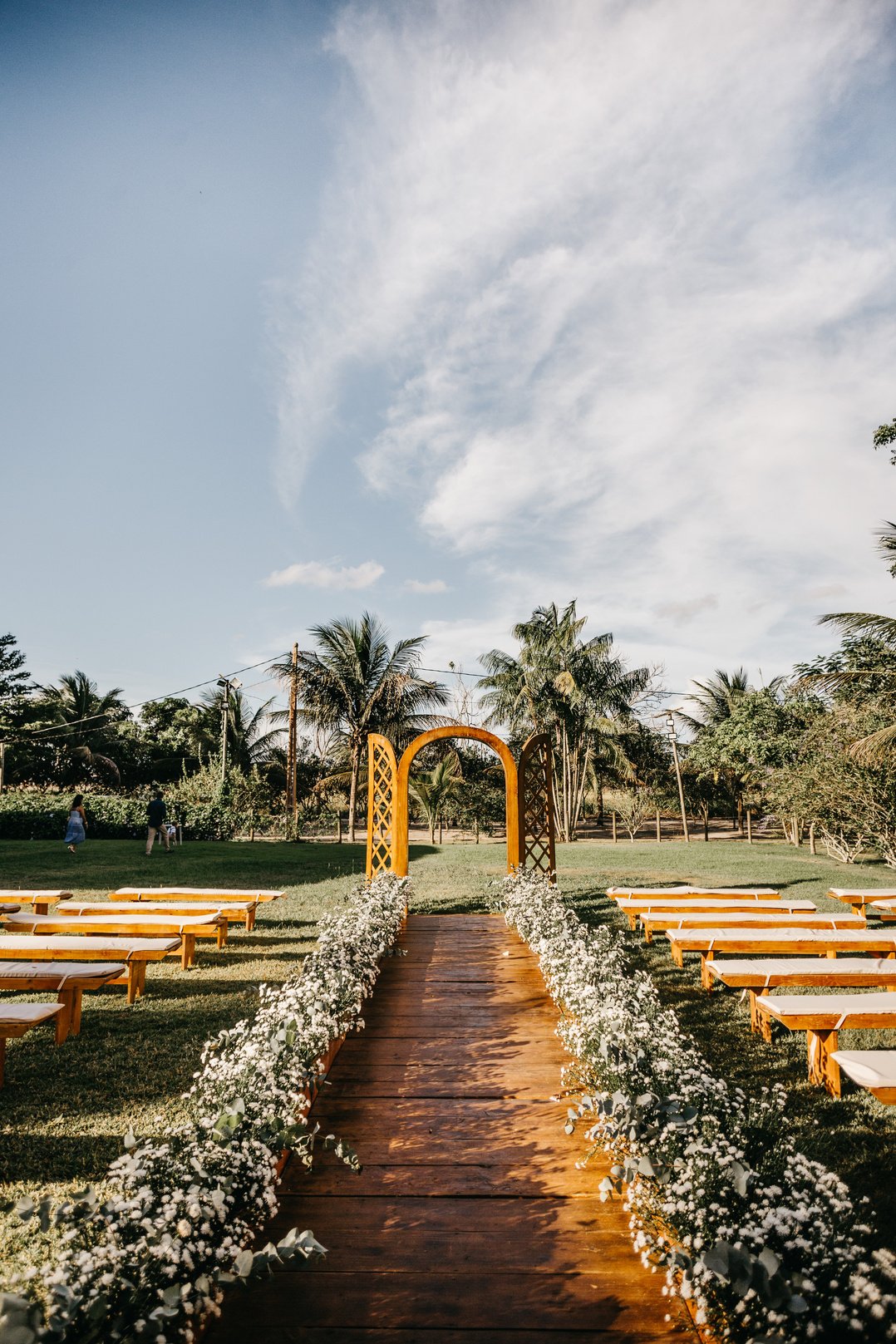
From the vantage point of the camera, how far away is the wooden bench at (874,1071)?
3574 millimetres

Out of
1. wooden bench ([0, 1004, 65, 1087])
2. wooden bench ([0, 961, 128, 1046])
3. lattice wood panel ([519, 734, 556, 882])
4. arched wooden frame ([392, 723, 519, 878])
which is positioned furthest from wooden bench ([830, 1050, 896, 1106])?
lattice wood panel ([519, 734, 556, 882])

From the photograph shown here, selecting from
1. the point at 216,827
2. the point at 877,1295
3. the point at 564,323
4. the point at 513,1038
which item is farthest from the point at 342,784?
the point at 877,1295

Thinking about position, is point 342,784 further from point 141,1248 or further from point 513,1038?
point 141,1248

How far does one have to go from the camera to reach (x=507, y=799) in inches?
421

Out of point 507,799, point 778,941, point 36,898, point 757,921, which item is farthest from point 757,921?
point 36,898

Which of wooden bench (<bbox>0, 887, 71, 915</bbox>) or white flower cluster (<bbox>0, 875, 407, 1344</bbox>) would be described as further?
wooden bench (<bbox>0, 887, 71, 915</bbox>)

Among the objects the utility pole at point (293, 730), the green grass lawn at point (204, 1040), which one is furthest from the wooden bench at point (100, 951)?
the utility pole at point (293, 730)

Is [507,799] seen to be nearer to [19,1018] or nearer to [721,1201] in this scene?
[19,1018]

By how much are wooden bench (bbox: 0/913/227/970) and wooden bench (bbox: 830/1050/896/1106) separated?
6.13 meters

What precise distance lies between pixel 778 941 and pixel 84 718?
30366mm

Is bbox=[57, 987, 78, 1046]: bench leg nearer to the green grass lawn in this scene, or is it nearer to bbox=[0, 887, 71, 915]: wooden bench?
the green grass lawn

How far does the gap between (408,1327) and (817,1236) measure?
4.73 ft

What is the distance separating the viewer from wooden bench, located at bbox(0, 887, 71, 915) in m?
8.98

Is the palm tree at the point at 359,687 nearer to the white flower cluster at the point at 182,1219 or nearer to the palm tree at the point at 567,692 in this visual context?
the palm tree at the point at 567,692
